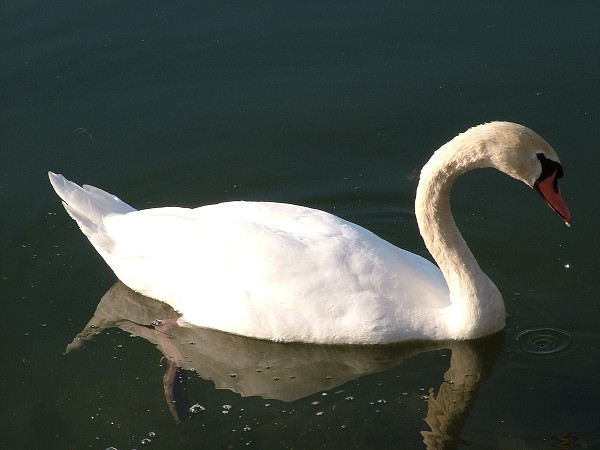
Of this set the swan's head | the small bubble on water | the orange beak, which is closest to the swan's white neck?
the swan's head

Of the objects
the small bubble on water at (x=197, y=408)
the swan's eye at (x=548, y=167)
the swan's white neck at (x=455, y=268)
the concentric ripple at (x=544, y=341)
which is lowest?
the concentric ripple at (x=544, y=341)

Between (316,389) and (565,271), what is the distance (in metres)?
2.51

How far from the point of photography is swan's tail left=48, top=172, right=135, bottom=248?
9.37 metres

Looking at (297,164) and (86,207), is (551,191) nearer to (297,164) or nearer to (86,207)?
(297,164)

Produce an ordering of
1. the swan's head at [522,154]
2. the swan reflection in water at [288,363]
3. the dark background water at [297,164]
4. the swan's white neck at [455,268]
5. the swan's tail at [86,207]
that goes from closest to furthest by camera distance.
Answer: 1. the swan's head at [522,154]
2. the dark background water at [297,164]
3. the swan reflection in water at [288,363]
4. the swan's white neck at [455,268]
5. the swan's tail at [86,207]

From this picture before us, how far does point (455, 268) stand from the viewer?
840 cm

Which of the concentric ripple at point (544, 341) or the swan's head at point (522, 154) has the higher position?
the swan's head at point (522, 154)

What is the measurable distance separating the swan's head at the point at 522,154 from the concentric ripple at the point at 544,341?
3.72 feet

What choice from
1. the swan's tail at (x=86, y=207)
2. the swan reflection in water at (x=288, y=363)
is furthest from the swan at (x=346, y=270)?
the swan's tail at (x=86, y=207)

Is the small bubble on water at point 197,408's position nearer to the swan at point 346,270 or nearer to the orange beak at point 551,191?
the swan at point 346,270

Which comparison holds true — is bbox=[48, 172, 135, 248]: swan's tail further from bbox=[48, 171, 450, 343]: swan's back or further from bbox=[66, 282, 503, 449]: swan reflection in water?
bbox=[66, 282, 503, 449]: swan reflection in water

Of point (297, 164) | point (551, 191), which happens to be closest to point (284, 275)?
point (551, 191)

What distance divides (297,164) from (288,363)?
2.98 metres

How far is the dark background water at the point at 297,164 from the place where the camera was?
26.1ft
